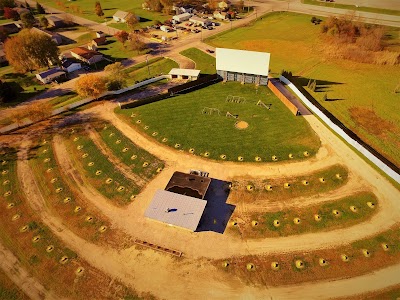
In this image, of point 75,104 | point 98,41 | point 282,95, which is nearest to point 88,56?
point 98,41

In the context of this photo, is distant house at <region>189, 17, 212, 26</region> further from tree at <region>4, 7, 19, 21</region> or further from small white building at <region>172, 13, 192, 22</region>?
tree at <region>4, 7, 19, 21</region>

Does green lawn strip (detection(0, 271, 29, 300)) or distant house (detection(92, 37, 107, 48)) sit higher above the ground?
distant house (detection(92, 37, 107, 48))

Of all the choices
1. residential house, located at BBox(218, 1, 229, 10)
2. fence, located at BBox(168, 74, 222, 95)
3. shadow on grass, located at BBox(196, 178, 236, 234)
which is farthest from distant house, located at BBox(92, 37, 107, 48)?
shadow on grass, located at BBox(196, 178, 236, 234)

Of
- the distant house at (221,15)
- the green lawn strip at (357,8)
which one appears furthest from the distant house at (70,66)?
the green lawn strip at (357,8)

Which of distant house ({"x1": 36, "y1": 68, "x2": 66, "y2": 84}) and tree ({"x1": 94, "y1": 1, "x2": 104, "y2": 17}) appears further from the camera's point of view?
tree ({"x1": 94, "y1": 1, "x2": 104, "y2": 17})

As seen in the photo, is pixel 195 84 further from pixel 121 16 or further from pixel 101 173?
pixel 121 16

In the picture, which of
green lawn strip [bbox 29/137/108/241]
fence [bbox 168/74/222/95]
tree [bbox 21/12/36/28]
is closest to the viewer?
green lawn strip [bbox 29/137/108/241]
